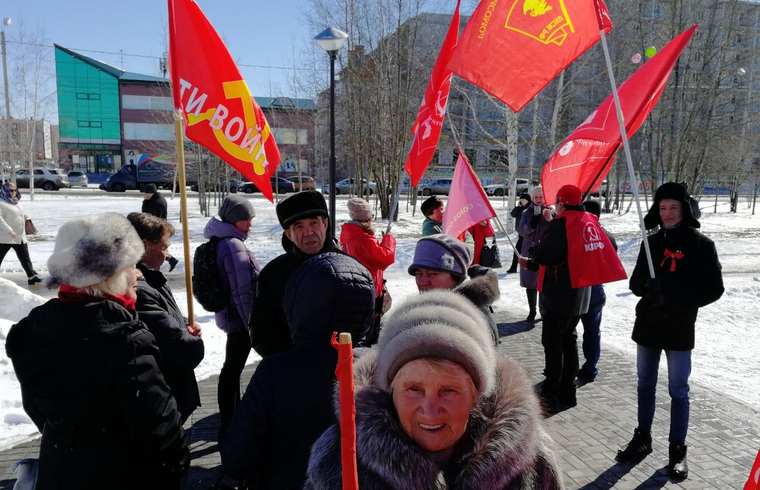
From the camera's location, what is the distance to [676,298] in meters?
3.96

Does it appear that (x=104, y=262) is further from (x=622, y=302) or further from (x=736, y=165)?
(x=736, y=165)

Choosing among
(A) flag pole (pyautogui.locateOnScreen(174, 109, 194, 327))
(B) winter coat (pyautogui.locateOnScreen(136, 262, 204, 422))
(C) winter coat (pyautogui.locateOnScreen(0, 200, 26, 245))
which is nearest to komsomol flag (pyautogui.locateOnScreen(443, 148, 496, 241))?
(A) flag pole (pyautogui.locateOnScreen(174, 109, 194, 327))

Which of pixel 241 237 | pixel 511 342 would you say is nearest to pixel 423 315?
pixel 241 237

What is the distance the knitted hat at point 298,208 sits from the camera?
3.50 metres

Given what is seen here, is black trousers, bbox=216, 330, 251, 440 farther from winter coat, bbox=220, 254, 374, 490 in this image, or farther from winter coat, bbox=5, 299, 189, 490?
winter coat, bbox=220, 254, 374, 490

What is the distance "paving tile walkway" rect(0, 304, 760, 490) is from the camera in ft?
12.8

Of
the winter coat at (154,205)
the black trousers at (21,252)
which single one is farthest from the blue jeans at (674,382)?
the black trousers at (21,252)

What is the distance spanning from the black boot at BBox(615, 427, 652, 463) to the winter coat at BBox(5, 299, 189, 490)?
140 inches

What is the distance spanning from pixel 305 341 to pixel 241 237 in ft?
7.42

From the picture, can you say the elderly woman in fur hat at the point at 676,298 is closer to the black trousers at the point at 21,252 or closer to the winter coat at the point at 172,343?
the winter coat at the point at 172,343

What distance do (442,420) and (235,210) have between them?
301 centimetres

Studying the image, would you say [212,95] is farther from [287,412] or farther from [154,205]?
[154,205]

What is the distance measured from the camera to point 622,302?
9570mm

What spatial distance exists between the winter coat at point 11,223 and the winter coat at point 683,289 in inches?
422
